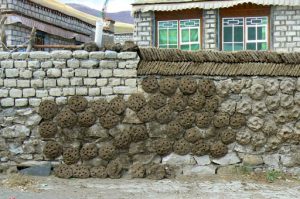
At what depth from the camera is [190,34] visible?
15133 millimetres

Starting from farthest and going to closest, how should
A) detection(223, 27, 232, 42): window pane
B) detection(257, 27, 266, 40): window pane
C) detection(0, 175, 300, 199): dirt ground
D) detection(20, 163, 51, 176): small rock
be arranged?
→ detection(223, 27, 232, 42): window pane
detection(257, 27, 266, 40): window pane
detection(20, 163, 51, 176): small rock
detection(0, 175, 300, 199): dirt ground

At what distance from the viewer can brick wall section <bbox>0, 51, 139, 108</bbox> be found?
27.7 ft

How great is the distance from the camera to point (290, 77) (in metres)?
8.52

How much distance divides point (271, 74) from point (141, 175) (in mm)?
3222

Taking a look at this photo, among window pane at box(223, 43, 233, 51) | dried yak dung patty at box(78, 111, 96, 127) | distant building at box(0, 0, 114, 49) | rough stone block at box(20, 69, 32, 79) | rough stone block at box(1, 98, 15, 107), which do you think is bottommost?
dried yak dung patty at box(78, 111, 96, 127)

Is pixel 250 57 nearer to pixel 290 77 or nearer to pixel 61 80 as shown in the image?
pixel 290 77


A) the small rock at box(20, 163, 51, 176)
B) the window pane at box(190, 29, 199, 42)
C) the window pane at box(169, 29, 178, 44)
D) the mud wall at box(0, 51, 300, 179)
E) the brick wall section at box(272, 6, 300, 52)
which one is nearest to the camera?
the small rock at box(20, 163, 51, 176)

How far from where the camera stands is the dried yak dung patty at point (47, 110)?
8375 millimetres

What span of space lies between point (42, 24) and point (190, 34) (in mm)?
5409

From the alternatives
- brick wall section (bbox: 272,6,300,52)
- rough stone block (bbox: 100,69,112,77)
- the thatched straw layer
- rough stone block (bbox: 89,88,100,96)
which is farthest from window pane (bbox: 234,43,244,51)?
rough stone block (bbox: 89,88,100,96)

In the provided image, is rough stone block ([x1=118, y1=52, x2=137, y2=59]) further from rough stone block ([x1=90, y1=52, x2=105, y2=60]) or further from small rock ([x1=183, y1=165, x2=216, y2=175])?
small rock ([x1=183, y1=165, x2=216, y2=175])

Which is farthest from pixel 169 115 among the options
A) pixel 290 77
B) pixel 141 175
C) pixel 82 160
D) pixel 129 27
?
pixel 129 27

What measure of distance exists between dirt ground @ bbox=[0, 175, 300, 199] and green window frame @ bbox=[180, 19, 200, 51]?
752 centimetres

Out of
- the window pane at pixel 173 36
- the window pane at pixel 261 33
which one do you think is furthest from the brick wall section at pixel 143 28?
the window pane at pixel 261 33
